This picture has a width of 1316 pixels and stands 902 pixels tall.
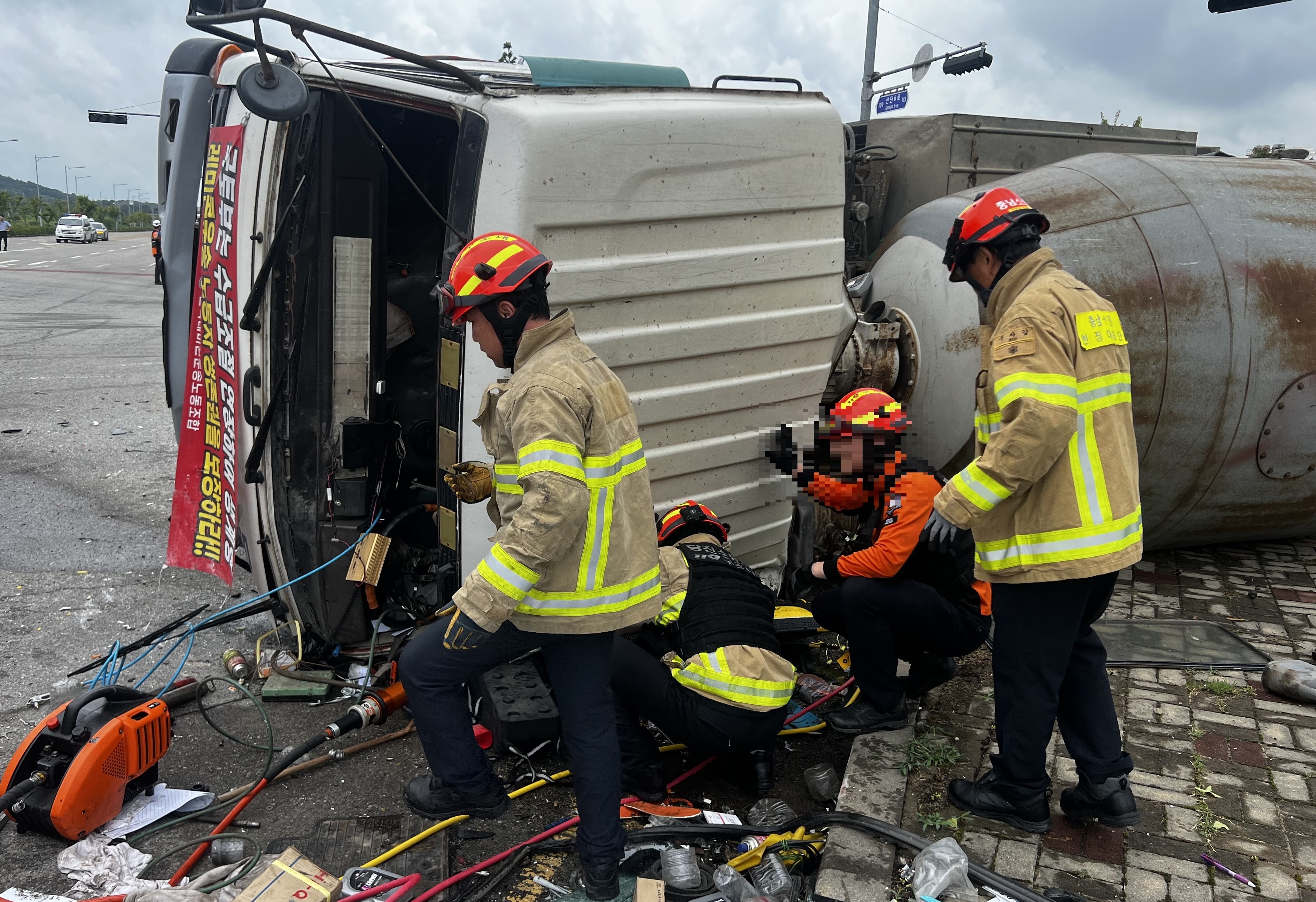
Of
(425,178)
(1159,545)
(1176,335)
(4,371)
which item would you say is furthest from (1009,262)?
(4,371)

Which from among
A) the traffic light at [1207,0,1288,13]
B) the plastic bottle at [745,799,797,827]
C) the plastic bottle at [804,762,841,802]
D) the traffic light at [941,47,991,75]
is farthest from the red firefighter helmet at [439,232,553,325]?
the traffic light at [941,47,991,75]

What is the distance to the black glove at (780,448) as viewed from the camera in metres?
4.25

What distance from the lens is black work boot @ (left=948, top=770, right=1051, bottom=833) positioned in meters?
2.87

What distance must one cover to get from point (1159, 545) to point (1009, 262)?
10.3 ft

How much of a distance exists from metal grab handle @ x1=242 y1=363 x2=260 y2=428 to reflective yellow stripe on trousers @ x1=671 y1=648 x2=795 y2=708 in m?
1.91

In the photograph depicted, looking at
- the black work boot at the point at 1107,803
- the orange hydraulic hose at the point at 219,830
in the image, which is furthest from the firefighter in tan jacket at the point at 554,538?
the black work boot at the point at 1107,803

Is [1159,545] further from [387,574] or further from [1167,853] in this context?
[387,574]

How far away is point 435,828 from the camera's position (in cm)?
289

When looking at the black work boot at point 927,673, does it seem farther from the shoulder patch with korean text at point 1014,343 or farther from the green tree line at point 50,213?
the green tree line at point 50,213

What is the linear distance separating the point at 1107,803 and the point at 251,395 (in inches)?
126

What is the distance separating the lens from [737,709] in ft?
9.67

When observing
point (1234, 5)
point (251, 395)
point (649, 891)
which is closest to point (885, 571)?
point (649, 891)

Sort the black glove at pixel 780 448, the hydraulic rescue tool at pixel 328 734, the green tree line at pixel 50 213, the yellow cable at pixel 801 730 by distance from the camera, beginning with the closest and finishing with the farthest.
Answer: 1. the hydraulic rescue tool at pixel 328 734
2. the yellow cable at pixel 801 730
3. the black glove at pixel 780 448
4. the green tree line at pixel 50 213

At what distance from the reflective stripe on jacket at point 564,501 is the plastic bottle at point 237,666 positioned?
1.94 metres
